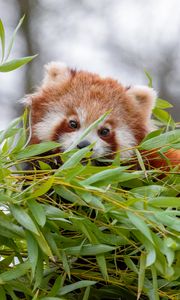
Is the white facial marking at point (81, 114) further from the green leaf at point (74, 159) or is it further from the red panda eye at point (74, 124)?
the green leaf at point (74, 159)

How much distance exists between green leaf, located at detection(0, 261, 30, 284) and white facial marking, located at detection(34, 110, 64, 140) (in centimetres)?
123

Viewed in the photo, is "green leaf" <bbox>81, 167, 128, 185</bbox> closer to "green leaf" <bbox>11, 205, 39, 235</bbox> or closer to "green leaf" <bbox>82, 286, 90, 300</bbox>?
"green leaf" <bbox>11, 205, 39, 235</bbox>

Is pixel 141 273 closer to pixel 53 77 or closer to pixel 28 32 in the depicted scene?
pixel 53 77

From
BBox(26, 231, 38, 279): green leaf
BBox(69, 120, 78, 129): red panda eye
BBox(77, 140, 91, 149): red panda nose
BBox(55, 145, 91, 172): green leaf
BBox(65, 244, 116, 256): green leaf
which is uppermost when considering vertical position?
BBox(55, 145, 91, 172): green leaf

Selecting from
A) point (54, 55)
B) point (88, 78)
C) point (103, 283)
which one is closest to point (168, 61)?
point (54, 55)

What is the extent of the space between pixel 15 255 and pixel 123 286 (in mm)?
354

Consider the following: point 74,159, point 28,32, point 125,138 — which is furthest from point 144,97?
point 28,32

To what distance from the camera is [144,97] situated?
11.0ft

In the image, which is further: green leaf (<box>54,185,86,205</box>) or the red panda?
the red panda

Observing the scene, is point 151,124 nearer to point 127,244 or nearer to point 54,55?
point 127,244

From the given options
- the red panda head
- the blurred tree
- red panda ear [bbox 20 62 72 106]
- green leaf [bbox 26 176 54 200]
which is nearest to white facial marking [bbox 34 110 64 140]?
the red panda head

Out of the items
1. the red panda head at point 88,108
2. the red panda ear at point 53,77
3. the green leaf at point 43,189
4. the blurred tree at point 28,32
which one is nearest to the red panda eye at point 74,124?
the red panda head at point 88,108

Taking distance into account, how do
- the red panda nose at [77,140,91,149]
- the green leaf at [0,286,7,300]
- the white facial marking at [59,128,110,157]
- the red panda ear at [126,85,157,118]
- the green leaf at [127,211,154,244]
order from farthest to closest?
the red panda ear at [126,85,157,118] → the white facial marking at [59,128,110,157] → the red panda nose at [77,140,91,149] → the green leaf at [0,286,7,300] → the green leaf at [127,211,154,244]

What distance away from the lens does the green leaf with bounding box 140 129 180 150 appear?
7.56 ft
